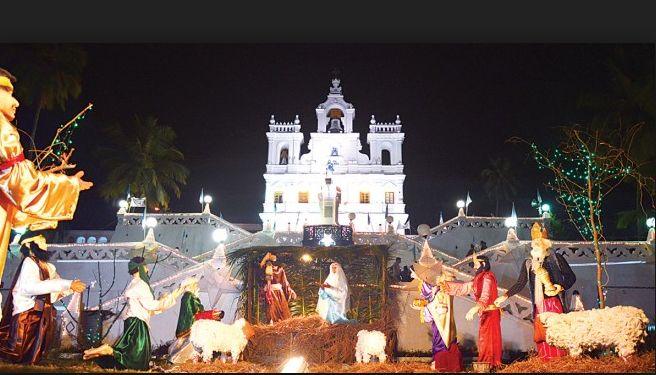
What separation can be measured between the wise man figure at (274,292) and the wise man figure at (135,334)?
2.21 m

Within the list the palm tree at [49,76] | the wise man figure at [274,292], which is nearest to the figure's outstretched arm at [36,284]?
the wise man figure at [274,292]

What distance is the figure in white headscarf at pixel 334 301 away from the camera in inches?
374

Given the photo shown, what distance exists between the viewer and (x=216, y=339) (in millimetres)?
8406

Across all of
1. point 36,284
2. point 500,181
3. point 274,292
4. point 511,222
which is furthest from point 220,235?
point 500,181

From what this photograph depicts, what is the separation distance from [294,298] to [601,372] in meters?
5.67

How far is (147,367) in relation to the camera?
7.66 metres

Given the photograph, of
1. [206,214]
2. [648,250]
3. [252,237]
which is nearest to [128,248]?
[252,237]

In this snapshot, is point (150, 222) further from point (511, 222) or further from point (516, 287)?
point (516, 287)

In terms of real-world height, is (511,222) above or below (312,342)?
above

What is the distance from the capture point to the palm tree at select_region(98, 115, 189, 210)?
29.9 m

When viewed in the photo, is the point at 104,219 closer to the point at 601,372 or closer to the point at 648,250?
the point at 648,250

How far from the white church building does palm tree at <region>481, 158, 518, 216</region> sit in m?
6.03

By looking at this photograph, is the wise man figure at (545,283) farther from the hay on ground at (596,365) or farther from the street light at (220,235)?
the street light at (220,235)

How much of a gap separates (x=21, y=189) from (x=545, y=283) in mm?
7379
